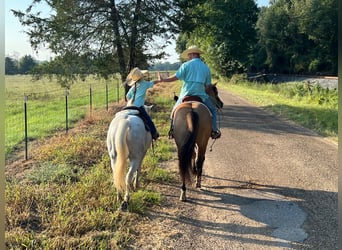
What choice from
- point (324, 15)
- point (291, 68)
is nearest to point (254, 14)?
point (324, 15)

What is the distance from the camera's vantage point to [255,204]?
5.57 m

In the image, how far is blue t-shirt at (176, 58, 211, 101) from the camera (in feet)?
20.0

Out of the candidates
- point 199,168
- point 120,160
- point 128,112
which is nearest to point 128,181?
point 120,160

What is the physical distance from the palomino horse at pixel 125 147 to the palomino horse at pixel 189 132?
612 millimetres

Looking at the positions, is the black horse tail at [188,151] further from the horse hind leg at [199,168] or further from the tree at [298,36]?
the tree at [298,36]

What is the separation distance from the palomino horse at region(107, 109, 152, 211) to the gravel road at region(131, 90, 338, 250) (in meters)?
0.61

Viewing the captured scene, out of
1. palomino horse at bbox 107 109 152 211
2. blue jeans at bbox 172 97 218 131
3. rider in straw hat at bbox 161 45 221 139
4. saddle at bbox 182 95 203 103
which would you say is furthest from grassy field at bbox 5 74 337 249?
rider in straw hat at bbox 161 45 221 139

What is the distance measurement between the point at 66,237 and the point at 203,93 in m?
3.50

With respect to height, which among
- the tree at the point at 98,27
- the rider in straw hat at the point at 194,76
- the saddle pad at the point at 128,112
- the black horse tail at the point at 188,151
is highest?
the tree at the point at 98,27

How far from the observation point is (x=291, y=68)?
154ft

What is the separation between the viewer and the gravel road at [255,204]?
14.4 feet

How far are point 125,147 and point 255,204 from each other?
7.72ft

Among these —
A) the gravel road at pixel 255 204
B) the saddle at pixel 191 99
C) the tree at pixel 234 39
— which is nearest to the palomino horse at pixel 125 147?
the gravel road at pixel 255 204

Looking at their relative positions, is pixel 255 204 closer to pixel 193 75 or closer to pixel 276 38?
pixel 193 75
